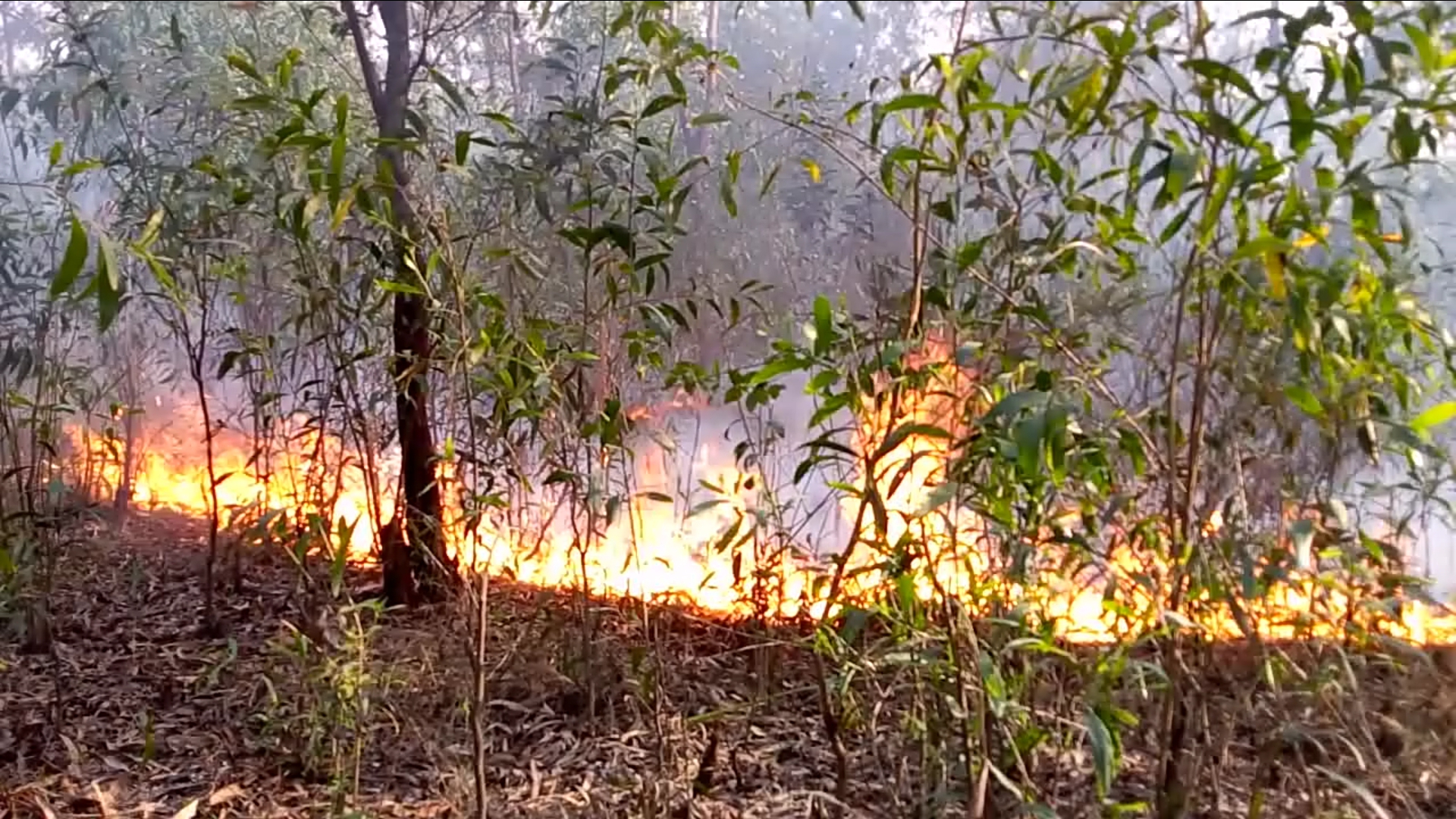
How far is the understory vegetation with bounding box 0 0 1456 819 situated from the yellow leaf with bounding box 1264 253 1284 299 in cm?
4

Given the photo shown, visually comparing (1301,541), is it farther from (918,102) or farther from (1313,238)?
Result: (918,102)

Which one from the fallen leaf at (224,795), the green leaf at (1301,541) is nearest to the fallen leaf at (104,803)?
the fallen leaf at (224,795)

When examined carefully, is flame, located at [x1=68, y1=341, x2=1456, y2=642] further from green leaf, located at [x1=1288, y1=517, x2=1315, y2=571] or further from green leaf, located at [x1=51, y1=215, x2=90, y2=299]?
green leaf, located at [x1=51, y1=215, x2=90, y2=299]

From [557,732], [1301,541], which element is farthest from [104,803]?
[1301,541]

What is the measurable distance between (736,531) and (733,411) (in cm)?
64

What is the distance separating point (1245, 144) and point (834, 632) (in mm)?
827

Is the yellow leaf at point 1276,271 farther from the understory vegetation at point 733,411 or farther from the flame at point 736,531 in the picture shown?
the flame at point 736,531

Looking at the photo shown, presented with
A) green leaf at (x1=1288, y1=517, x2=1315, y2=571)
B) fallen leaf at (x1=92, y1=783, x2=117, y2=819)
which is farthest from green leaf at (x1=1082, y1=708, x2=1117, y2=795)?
fallen leaf at (x1=92, y1=783, x2=117, y2=819)

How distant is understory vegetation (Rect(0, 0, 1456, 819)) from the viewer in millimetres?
1357

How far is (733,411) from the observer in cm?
244

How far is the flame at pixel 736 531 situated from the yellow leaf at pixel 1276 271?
0.36m

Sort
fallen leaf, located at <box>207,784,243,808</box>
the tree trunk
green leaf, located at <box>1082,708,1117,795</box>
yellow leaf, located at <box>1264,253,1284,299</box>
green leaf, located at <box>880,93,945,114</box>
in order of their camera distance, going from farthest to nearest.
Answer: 1. the tree trunk
2. fallen leaf, located at <box>207,784,243,808</box>
3. green leaf, located at <box>880,93,945,114</box>
4. green leaf, located at <box>1082,708,1117,795</box>
5. yellow leaf, located at <box>1264,253,1284,299</box>

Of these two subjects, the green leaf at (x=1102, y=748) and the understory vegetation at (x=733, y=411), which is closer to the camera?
the green leaf at (x=1102, y=748)

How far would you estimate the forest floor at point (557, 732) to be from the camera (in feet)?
5.23
